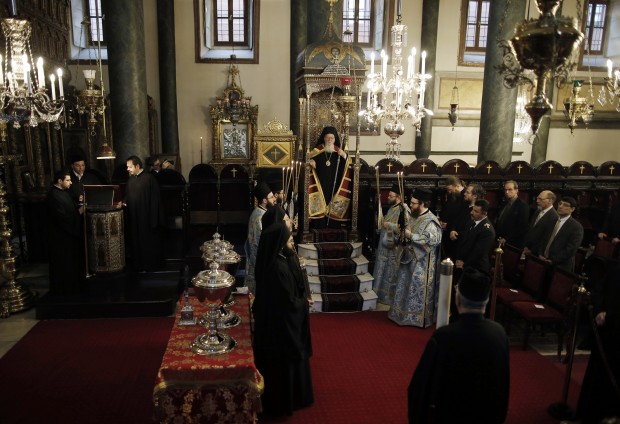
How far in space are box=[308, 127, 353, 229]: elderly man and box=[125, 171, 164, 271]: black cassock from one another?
271 cm

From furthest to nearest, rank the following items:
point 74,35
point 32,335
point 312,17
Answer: point 74,35
point 312,17
point 32,335

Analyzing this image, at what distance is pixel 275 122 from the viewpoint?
14922 mm

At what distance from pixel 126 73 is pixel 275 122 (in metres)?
5.87

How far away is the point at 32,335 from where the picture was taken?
656 cm

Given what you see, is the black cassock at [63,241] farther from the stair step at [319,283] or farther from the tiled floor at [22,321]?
the stair step at [319,283]

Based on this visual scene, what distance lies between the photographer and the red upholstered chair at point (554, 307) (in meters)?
5.98

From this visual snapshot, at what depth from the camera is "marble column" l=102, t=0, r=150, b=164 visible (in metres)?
Result: 9.52

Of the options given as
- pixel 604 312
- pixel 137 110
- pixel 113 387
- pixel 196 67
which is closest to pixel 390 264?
pixel 604 312

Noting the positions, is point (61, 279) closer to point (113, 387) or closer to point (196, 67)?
point (113, 387)

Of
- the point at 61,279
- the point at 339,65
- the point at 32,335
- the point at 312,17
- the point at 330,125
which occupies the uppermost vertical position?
the point at 312,17

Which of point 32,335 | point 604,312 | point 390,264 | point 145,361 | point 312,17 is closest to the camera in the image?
point 604,312

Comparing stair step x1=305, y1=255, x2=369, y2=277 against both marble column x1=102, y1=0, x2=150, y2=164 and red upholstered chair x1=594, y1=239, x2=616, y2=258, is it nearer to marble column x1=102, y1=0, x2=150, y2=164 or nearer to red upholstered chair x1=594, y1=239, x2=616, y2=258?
red upholstered chair x1=594, y1=239, x2=616, y2=258

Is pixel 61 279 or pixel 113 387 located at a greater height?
pixel 61 279

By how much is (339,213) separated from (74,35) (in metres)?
12.0
